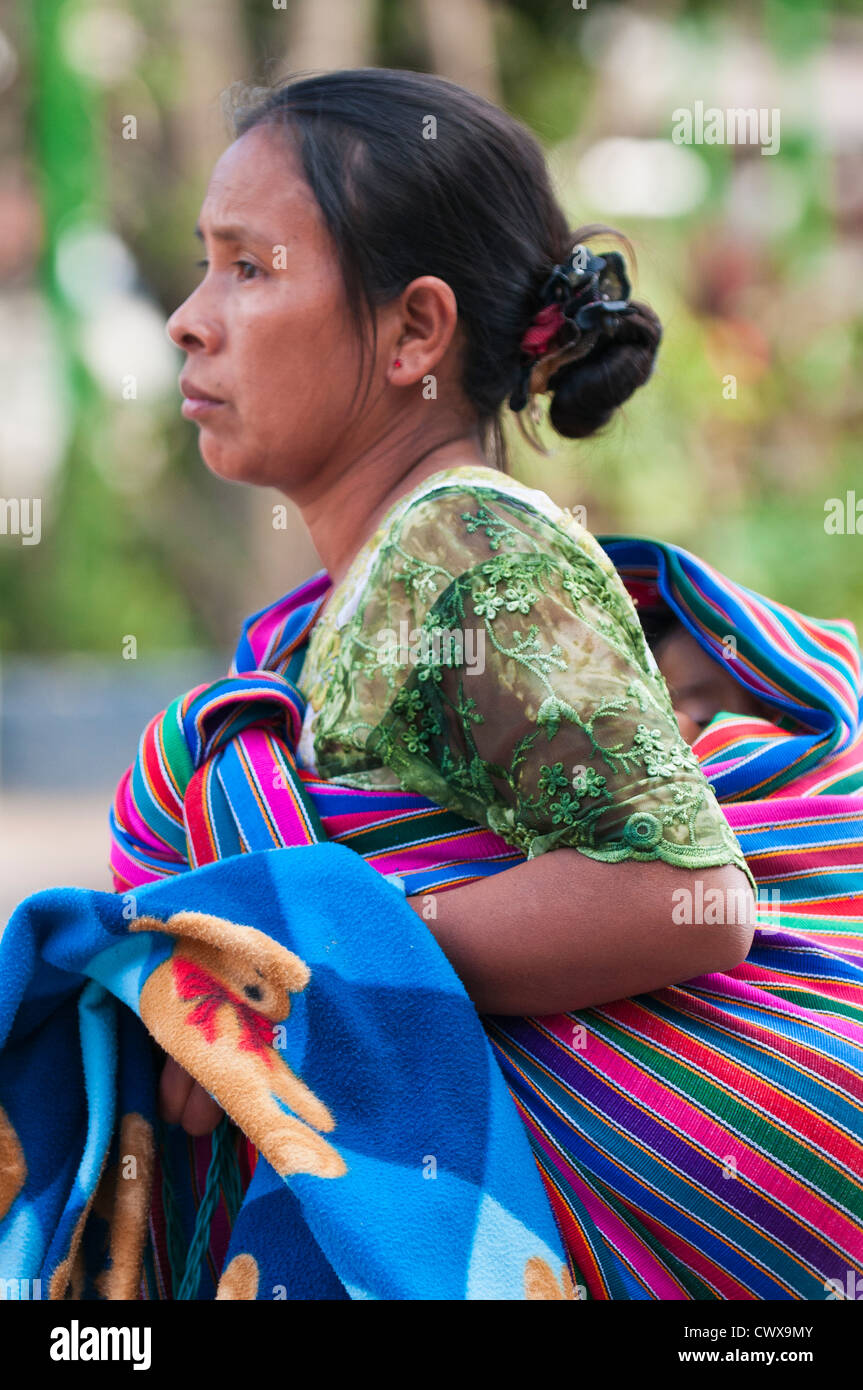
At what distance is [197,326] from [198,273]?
6082mm

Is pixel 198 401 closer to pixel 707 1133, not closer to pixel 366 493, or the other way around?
pixel 366 493

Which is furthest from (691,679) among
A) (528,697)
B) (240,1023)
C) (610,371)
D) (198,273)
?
(198,273)

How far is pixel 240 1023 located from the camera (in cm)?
122

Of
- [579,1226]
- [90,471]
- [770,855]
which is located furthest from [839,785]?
[90,471]

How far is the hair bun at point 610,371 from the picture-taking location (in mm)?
1716

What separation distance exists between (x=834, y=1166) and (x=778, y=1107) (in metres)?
0.07

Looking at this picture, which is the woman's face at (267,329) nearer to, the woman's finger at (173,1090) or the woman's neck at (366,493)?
the woman's neck at (366,493)

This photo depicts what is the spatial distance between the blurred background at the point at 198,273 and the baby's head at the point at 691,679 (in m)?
5.24

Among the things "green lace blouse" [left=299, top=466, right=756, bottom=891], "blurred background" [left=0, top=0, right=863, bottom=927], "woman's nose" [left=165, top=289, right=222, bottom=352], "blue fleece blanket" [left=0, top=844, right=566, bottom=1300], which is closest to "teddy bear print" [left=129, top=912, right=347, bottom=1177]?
"blue fleece blanket" [left=0, top=844, right=566, bottom=1300]

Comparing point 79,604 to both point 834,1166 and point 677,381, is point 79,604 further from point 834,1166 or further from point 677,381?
point 834,1166

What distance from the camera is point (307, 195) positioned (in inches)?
60.2

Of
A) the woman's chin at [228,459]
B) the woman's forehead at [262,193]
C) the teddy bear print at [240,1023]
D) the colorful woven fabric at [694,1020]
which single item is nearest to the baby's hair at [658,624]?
the colorful woven fabric at [694,1020]
